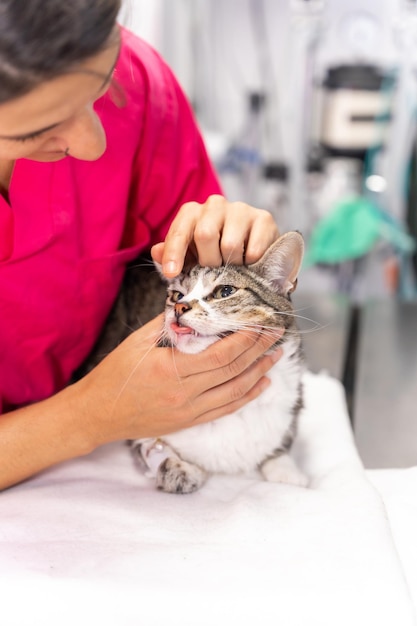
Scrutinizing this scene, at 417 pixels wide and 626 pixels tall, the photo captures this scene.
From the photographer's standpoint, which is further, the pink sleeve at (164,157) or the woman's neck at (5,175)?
the pink sleeve at (164,157)

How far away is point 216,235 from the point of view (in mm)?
957

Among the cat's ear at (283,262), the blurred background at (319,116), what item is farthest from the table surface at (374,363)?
the cat's ear at (283,262)

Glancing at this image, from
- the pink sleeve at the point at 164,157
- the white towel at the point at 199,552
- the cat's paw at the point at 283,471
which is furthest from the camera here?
the pink sleeve at the point at 164,157

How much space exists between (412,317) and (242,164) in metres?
1.22

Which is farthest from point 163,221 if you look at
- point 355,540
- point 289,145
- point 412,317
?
point 289,145

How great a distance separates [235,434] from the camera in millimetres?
1102

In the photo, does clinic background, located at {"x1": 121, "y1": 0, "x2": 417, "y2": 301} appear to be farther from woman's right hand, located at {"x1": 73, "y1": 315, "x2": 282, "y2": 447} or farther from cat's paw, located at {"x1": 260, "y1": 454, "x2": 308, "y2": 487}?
woman's right hand, located at {"x1": 73, "y1": 315, "x2": 282, "y2": 447}

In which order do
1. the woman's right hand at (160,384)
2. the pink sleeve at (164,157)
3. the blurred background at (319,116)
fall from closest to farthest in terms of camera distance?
the woman's right hand at (160,384) < the pink sleeve at (164,157) < the blurred background at (319,116)

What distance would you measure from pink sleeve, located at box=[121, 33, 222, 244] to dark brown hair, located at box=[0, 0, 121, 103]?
19.0 inches

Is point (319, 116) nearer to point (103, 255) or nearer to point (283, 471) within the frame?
point (103, 255)

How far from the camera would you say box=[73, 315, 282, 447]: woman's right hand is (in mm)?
897

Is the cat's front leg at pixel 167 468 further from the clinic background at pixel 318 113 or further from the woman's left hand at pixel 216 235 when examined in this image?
the clinic background at pixel 318 113

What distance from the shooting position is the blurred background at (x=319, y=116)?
2340 millimetres

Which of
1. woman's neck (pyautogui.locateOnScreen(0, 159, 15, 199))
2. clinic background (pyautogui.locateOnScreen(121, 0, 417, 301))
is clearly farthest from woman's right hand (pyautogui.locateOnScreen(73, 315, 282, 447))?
clinic background (pyautogui.locateOnScreen(121, 0, 417, 301))
